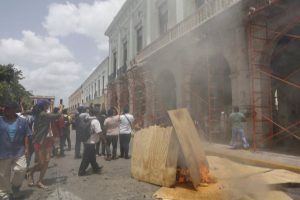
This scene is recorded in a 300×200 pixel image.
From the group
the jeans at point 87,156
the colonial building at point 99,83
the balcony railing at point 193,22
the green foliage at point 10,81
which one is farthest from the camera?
the colonial building at point 99,83

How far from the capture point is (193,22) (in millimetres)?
11117

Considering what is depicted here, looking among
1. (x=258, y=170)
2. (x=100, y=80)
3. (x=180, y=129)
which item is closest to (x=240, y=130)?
(x=258, y=170)

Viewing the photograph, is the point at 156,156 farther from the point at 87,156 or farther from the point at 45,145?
the point at 45,145

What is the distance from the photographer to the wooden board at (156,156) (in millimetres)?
4664

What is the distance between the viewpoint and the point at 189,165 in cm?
447

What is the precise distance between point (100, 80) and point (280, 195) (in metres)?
29.8

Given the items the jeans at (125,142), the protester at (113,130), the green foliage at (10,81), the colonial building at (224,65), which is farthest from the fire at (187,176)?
the green foliage at (10,81)

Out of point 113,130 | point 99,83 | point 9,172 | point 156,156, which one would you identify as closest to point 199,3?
point 113,130

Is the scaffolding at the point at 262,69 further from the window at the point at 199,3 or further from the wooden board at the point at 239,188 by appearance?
the window at the point at 199,3

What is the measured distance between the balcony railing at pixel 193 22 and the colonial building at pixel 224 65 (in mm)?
35

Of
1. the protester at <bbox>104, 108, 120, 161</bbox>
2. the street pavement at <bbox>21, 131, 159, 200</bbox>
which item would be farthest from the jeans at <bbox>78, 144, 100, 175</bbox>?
the protester at <bbox>104, 108, 120, 161</bbox>

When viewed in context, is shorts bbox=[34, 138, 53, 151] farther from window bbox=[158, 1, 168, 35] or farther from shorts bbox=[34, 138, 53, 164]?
window bbox=[158, 1, 168, 35]

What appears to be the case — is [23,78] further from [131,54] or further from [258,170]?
[258,170]

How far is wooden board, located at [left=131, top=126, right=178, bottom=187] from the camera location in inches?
184
